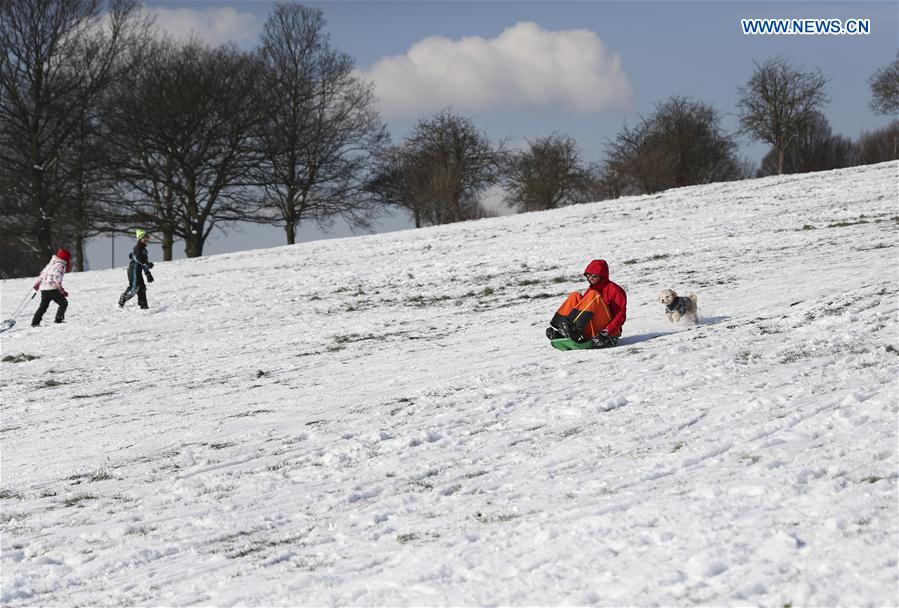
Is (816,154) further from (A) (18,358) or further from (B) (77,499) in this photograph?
(B) (77,499)

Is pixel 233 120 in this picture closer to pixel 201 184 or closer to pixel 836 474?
pixel 201 184

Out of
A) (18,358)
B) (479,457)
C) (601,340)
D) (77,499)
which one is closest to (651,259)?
(601,340)

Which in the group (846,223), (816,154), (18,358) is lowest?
(18,358)

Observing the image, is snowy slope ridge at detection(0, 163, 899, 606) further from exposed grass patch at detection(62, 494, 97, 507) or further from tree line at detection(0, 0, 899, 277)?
tree line at detection(0, 0, 899, 277)

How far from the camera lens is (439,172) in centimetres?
4806

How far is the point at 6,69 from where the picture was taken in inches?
1403

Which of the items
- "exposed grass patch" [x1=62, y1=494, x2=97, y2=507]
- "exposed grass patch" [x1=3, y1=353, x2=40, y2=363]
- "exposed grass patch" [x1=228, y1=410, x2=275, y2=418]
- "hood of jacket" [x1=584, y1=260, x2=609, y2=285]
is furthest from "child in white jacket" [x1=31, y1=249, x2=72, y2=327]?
"exposed grass patch" [x1=62, y1=494, x2=97, y2=507]

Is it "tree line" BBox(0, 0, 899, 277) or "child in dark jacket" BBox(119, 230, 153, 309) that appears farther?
"tree line" BBox(0, 0, 899, 277)

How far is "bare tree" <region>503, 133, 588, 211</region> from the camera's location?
50.8 meters

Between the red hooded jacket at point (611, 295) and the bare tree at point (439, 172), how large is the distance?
3569 cm

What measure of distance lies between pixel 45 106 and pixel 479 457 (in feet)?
117

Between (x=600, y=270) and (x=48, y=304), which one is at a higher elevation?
(x=600, y=270)

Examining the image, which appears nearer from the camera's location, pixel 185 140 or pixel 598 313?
pixel 598 313

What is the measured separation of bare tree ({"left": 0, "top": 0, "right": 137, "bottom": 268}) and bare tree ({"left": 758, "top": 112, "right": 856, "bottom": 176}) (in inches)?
1768
